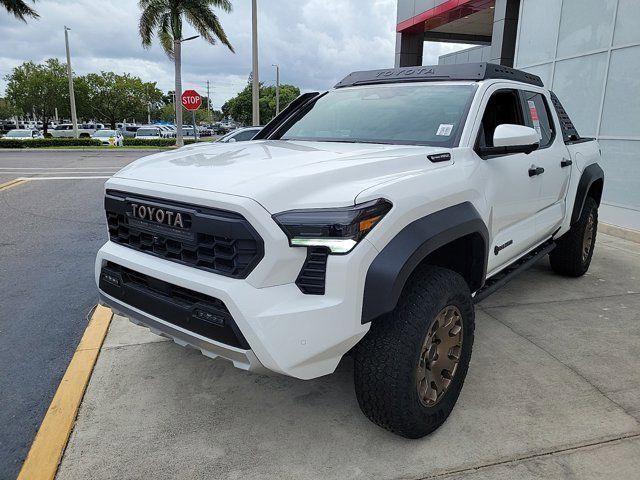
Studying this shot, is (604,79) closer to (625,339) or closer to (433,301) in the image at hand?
(625,339)

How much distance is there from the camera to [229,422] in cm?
279

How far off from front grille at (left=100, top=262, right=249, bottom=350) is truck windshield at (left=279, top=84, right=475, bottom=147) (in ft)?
5.23

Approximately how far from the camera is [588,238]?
17.4 feet

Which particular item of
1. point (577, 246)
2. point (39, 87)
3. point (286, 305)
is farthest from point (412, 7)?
point (39, 87)

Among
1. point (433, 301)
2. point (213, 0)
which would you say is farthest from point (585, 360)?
point (213, 0)

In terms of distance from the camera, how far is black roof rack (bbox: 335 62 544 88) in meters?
3.59

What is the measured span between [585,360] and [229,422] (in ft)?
7.84

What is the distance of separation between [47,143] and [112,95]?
3096cm

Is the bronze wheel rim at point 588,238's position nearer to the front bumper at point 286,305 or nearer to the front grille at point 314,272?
the front bumper at point 286,305

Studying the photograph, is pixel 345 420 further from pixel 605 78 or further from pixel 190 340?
pixel 605 78

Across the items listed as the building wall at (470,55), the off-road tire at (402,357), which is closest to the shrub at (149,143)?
the building wall at (470,55)

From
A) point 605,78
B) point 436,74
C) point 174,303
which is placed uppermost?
point 605,78

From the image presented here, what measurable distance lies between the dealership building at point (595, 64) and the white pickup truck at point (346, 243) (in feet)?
19.4

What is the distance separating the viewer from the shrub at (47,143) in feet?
91.9
